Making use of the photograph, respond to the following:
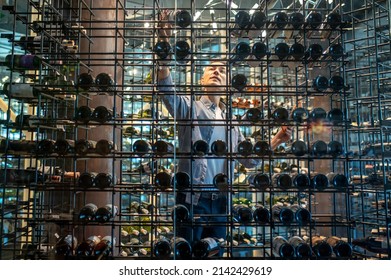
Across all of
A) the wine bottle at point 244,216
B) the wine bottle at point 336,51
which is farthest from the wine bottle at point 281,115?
the wine bottle at point 244,216

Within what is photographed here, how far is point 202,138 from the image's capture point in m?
2.16

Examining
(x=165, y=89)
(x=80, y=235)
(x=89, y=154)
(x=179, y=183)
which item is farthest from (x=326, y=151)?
(x=80, y=235)

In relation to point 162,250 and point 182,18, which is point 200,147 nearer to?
point 162,250

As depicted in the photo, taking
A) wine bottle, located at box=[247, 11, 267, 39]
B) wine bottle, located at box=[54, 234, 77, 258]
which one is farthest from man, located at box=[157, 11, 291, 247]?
wine bottle, located at box=[54, 234, 77, 258]

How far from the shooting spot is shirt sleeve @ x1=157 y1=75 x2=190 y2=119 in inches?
76.9

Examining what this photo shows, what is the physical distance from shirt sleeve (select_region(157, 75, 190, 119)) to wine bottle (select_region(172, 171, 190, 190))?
372 mm

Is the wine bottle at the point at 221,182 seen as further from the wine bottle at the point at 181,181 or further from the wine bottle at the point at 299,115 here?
the wine bottle at the point at 299,115

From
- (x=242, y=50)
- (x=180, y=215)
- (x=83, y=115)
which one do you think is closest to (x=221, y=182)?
(x=180, y=215)

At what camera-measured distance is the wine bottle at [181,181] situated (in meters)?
1.90

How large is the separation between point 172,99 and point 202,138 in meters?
0.35

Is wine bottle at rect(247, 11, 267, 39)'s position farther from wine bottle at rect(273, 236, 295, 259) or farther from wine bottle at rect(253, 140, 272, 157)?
wine bottle at rect(273, 236, 295, 259)

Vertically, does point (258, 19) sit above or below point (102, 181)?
above

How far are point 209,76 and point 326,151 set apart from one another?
0.88 metres
